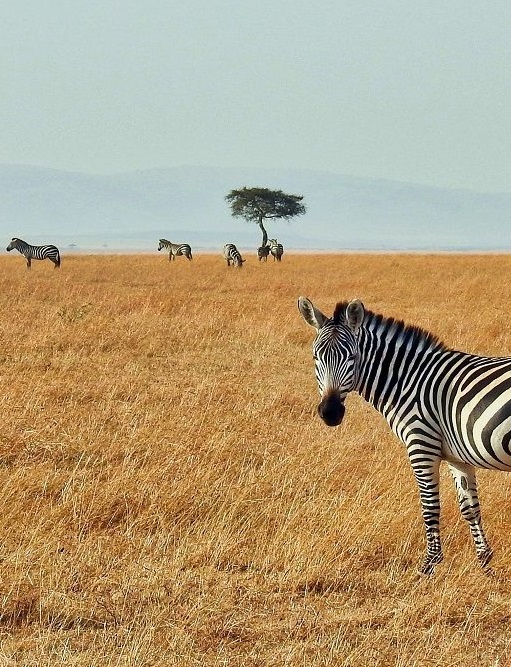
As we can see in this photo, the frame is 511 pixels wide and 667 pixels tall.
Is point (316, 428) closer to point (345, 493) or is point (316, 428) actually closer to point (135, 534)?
point (345, 493)

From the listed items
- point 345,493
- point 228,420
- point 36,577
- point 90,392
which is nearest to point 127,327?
point 90,392

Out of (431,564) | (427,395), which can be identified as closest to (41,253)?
(427,395)

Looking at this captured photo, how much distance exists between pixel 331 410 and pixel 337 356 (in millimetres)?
395

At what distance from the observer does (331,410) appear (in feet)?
17.7

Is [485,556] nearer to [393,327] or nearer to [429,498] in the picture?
[429,498]

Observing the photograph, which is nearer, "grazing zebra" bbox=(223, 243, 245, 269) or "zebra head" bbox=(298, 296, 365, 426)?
"zebra head" bbox=(298, 296, 365, 426)

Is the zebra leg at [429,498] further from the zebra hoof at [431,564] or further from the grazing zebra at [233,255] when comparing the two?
the grazing zebra at [233,255]

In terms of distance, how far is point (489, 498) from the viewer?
6.64 metres

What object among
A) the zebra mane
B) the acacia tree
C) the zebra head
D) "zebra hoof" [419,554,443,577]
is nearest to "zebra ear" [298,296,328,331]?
the zebra head

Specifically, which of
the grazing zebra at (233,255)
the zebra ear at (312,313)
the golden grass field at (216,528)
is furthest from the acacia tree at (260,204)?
the zebra ear at (312,313)

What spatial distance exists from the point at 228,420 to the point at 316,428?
0.97 m

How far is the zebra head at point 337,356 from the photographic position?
214 inches

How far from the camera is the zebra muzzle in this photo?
5364mm

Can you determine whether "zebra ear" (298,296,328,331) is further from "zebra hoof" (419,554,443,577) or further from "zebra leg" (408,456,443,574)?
"zebra hoof" (419,554,443,577)
